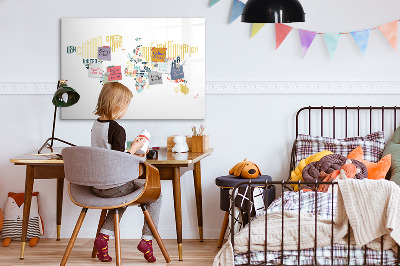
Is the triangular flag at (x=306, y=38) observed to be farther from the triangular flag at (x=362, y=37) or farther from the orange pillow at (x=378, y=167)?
the orange pillow at (x=378, y=167)

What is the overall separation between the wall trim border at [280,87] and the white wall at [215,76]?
0.04 m

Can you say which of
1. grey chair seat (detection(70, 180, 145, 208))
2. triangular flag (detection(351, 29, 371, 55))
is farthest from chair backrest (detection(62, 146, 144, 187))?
triangular flag (detection(351, 29, 371, 55))

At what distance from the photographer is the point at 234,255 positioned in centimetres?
308

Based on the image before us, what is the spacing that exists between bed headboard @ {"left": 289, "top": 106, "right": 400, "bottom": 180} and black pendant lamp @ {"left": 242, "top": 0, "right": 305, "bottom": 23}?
129 cm

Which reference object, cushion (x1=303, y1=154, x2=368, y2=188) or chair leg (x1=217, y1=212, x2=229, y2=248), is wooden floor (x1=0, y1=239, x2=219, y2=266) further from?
cushion (x1=303, y1=154, x2=368, y2=188)

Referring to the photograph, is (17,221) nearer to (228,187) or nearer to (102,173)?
(102,173)

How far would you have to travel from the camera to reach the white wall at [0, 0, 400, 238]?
4.38 meters

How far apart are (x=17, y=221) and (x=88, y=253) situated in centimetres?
67

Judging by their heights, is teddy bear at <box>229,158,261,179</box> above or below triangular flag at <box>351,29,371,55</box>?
below

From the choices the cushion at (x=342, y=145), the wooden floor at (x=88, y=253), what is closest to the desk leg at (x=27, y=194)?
the wooden floor at (x=88, y=253)

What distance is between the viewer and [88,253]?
13.2ft

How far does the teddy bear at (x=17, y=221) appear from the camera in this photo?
14.2ft

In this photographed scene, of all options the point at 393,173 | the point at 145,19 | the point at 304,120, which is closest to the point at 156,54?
the point at 145,19

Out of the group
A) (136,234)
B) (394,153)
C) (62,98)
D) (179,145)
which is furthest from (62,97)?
(394,153)
